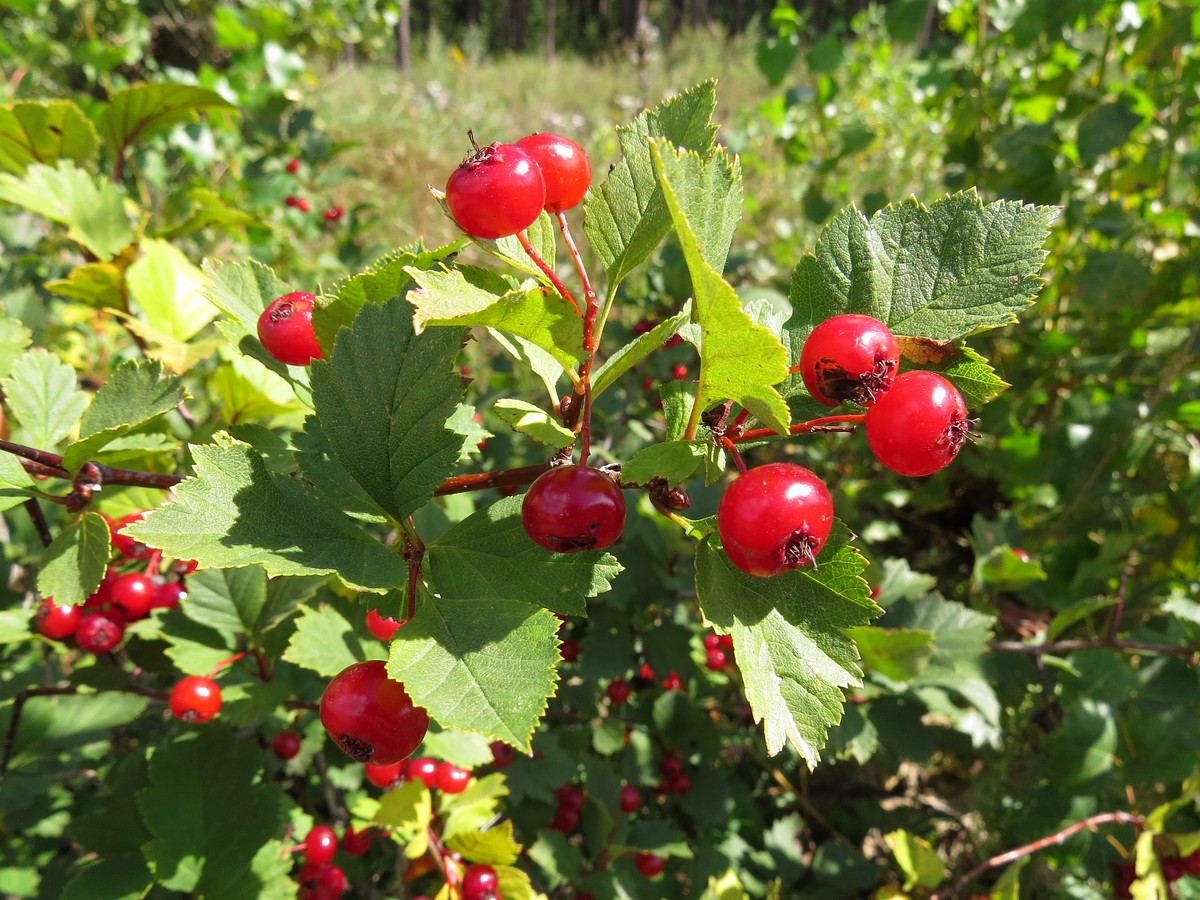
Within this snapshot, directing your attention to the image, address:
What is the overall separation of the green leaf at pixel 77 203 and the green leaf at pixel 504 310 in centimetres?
147

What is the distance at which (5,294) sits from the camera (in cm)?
237

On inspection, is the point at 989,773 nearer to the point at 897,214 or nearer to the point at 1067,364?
the point at 1067,364

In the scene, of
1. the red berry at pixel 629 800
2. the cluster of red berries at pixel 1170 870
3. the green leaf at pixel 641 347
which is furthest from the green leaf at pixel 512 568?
the cluster of red berries at pixel 1170 870

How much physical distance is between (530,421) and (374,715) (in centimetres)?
42

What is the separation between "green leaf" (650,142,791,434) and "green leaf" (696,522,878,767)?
0.22m

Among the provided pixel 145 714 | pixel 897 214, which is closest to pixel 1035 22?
pixel 897 214

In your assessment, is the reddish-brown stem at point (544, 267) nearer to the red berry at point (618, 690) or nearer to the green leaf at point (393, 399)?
the green leaf at point (393, 399)

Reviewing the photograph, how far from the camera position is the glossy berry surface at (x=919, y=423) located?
0.86 m

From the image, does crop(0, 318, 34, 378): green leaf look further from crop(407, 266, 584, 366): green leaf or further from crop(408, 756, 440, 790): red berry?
crop(408, 756, 440, 790): red berry

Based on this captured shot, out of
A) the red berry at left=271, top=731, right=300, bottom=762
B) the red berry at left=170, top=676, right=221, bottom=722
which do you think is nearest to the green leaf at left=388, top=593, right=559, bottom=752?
the red berry at left=170, top=676, right=221, bottom=722

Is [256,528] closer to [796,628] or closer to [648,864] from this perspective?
[796,628]

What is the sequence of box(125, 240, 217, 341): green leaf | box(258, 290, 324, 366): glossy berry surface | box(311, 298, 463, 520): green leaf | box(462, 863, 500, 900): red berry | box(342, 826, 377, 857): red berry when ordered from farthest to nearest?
box(342, 826, 377, 857): red berry → box(125, 240, 217, 341): green leaf → box(462, 863, 500, 900): red berry → box(258, 290, 324, 366): glossy berry surface → box(311, 298, 463, 520): green leaf

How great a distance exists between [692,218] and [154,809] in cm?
178

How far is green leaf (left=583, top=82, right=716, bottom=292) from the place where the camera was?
3.21 ft
